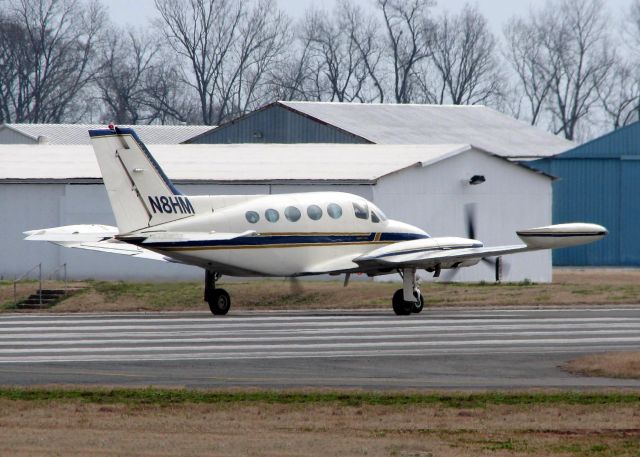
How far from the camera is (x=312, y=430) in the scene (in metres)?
16.2

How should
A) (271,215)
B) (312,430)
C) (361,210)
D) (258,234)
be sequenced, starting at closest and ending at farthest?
(312,430) < (258,234) < (271,215) < (361,210)

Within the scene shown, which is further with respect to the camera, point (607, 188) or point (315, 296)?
point (607, 188)

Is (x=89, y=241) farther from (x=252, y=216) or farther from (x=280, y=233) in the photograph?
(x=280, y=233)

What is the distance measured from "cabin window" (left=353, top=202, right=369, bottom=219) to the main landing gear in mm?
1784

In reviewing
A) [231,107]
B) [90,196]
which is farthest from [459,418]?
[231,107]

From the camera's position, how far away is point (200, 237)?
32.3 meters

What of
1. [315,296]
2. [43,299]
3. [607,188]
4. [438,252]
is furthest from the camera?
[607,188]

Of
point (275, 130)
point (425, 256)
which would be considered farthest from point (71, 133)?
point (425, 256)

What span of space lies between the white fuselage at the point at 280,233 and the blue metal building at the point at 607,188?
3287cm

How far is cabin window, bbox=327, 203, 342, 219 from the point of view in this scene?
114 ft

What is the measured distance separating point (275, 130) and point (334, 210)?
3510cm

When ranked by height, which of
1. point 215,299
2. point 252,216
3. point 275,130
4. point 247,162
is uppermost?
→ point 275,130

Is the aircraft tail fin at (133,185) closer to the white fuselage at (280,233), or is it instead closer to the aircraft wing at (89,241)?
the white fuselage at (280,233)

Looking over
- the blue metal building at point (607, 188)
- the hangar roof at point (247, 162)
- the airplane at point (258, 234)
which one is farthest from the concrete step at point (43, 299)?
the blue metal building at point (607, 188)
